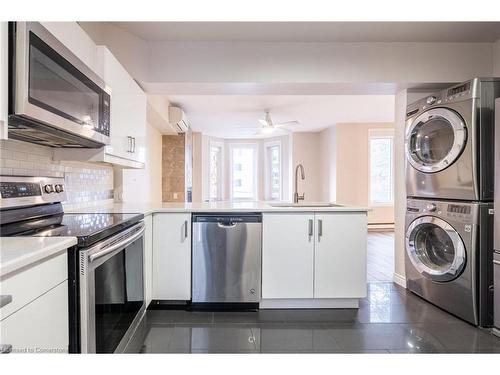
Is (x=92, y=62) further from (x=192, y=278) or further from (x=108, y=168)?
(x=192, y=278)

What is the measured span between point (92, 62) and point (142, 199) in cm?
228

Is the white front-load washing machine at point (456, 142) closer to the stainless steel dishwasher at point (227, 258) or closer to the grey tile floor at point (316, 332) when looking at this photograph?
the grey tile floor at point (316, 332)

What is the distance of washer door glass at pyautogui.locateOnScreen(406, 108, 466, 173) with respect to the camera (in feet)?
7.85

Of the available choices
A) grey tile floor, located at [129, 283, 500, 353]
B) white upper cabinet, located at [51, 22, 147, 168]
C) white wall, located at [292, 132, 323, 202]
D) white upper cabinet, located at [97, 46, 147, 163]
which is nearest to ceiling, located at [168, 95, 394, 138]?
white wall, located at [292, 132, 323, 202]

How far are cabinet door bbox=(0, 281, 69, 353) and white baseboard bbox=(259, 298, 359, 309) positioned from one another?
1.73 m

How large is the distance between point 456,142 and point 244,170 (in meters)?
6.63

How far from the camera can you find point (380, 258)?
4473 millimetres

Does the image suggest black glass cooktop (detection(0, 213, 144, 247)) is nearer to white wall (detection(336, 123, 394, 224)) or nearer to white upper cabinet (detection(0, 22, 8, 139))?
white upper cabinet (detection(0, 22, 8, 139))

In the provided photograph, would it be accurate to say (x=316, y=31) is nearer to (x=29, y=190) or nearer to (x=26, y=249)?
(x=29, y=190)

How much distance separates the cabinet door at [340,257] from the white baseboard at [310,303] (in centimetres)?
7

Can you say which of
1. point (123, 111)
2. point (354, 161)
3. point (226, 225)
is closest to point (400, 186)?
point (226, 225)

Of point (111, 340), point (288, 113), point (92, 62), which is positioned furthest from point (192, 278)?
point (288, 113)

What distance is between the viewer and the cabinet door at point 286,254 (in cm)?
256

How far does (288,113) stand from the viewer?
5.91 metres
